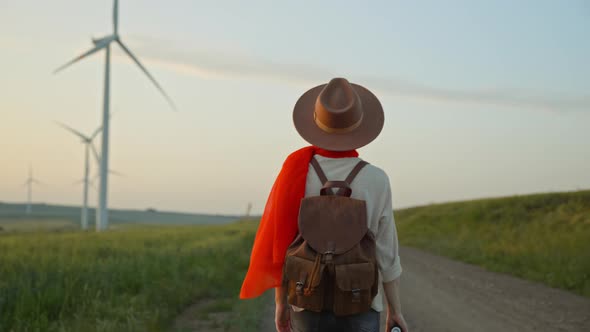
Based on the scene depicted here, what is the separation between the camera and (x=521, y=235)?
76.2 feet

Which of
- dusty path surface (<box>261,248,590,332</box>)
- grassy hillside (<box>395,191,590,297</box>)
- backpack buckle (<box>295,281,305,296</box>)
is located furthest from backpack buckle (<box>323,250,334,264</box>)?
grassy hillside (<box>395,191,590,297</box>)

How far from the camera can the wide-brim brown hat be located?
311cm

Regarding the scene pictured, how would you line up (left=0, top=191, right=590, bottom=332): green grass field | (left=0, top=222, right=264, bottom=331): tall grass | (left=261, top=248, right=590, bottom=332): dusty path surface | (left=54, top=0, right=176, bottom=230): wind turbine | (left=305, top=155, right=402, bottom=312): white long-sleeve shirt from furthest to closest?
(left=54, top=0, right=176, bottom=230): wind turbine < (left=261, top=248, right=590, bottom=332): dusty path surface < (left=0, top=191, right=590, bottom=332): green grass field < (left=0, top=222, right=264, bottom=331): tall grass < (left=305, top=155, right=402, bottom=312): white long-sleeve shirt

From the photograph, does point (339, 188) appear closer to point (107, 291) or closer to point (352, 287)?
point (352, 287)

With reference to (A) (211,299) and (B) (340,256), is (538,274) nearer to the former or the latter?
(A) (211,299)

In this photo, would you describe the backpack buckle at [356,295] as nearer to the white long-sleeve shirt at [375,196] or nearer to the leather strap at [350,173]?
the white long-sleeve shirt at [375,196]

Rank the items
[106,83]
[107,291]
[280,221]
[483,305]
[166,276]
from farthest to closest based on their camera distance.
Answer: [106,83], [166,276], [483,305], [107,291], [280,221]

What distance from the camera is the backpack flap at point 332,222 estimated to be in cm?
289

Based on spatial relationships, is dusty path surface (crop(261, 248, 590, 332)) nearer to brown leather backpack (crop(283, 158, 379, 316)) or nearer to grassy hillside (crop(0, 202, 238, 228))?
brown leather backpack (crop(283, 158, 379, 316))

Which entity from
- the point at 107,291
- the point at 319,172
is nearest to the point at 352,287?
the point at 319,172

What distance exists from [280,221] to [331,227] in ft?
1.00

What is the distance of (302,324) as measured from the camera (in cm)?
297

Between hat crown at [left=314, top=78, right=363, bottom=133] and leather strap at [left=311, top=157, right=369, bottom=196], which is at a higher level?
hat crown at [left=314, top=78, right=363, bottom=133]

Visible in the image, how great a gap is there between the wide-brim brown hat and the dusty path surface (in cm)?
475
